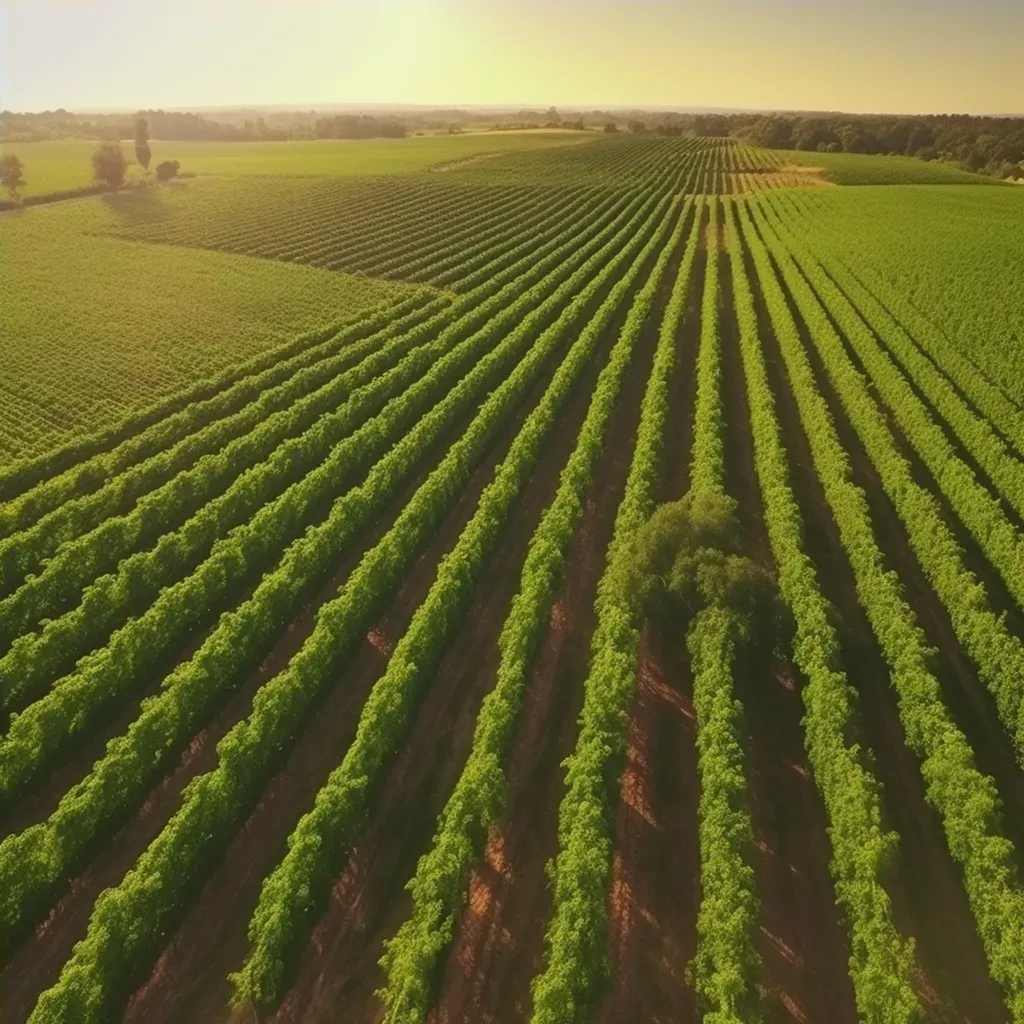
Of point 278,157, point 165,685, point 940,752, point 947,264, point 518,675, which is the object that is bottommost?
point 165,685

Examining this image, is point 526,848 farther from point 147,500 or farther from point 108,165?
point 108,165

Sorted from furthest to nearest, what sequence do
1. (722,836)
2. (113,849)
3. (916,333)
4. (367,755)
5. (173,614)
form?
(916,333)
(173,614)
(367,755)
(113,849)
(722,836)

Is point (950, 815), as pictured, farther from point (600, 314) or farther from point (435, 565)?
point (600, 314)

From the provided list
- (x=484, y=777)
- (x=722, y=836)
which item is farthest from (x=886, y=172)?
(x=484, y=777)

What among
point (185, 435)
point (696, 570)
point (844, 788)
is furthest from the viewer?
point (185, 435)

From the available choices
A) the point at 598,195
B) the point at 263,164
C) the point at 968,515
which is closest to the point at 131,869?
the point at 968,515

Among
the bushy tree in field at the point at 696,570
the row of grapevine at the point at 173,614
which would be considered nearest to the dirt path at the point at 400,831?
the bushy tree in field at the point at 696,570
